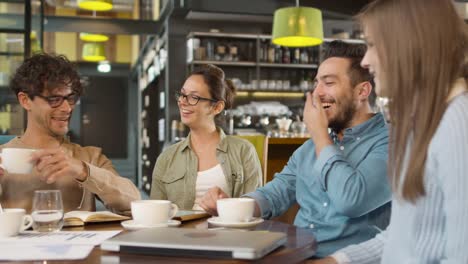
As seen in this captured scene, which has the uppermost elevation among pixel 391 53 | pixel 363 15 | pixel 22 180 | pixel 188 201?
pixel 363 15

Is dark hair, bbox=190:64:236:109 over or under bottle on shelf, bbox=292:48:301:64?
under

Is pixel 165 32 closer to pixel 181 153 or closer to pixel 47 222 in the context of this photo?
pixel 181 153

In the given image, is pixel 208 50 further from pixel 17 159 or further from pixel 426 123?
pixel 426 123

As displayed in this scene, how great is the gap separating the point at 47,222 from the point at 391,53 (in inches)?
39.4

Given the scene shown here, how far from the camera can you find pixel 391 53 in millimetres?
1189

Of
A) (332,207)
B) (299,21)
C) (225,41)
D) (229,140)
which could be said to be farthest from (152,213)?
(225,41)

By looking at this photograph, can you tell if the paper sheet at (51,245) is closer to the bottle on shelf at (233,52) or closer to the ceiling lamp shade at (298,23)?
the ceiling lamp shade at (298,23)

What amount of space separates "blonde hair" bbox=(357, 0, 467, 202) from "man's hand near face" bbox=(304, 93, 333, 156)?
49 cm

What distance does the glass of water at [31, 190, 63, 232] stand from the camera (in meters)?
1.46

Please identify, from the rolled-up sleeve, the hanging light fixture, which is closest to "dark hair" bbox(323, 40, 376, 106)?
the rolled-up sleeve

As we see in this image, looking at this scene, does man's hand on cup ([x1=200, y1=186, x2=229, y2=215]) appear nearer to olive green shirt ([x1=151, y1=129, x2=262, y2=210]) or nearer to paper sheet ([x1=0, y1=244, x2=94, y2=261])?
paper sheet ([x1=0, y1=244, x2=94, y2=261])

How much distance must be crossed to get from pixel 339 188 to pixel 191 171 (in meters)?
1.26

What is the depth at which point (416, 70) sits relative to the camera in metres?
1.15

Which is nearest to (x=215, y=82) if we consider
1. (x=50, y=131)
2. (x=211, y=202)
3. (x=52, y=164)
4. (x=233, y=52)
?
(x=50, y=131)
